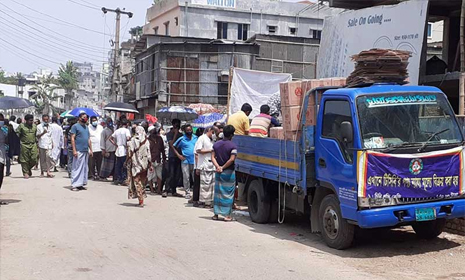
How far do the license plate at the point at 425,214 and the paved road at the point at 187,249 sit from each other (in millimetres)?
552

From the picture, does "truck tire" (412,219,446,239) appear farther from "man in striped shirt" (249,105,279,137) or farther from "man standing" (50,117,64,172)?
"man standing" (50,117,64,172)

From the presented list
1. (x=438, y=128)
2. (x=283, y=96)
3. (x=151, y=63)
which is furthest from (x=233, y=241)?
(x=151, y=63)

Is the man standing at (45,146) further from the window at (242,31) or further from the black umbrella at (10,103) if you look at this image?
the window at (242,31)

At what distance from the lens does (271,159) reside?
9969 millimetres

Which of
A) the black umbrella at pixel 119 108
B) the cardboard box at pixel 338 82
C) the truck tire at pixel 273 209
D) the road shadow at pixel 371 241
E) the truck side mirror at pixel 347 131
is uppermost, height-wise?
the cardboard box at pixel 338 82

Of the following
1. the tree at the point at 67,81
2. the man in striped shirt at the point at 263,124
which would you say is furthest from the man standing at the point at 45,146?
the tree at the point at 67,81

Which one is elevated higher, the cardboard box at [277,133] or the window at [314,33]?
the window at [314,33]

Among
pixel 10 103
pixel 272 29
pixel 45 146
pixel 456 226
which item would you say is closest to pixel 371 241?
pixel 456 226

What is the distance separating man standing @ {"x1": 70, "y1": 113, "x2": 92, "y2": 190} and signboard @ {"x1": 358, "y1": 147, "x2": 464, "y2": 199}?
9.06 metres

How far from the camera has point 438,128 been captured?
8000mm

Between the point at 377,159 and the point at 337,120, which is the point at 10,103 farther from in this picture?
the point at 377,159

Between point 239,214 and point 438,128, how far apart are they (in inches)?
204

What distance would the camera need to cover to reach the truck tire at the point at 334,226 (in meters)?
8.01

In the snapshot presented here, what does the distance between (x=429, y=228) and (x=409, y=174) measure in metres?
1.54
